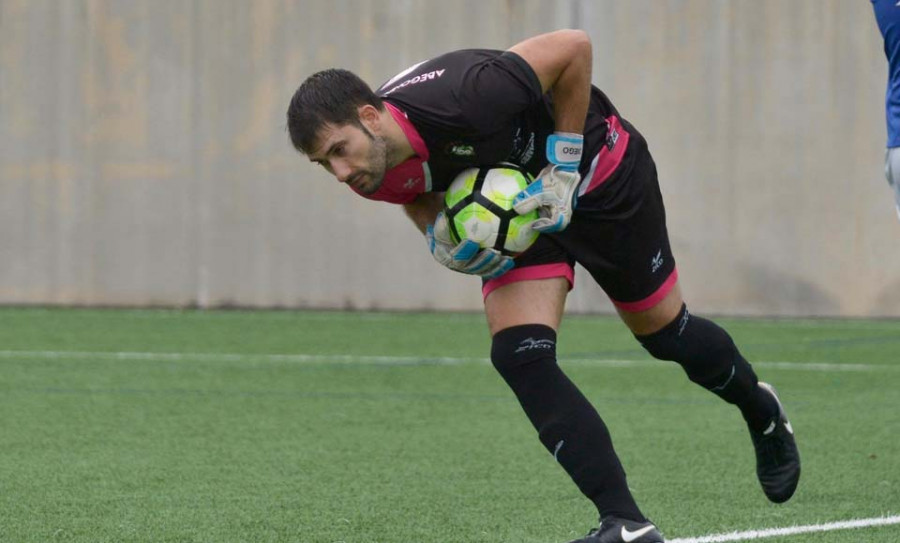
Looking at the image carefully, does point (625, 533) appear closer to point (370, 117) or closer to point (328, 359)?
point (370, 117)

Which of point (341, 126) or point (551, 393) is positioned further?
point (551, 393)

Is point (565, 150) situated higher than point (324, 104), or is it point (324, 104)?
point (324, 104)

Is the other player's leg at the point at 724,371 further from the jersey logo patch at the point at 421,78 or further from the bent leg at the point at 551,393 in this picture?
the jersey logo patch at the point at 421,78

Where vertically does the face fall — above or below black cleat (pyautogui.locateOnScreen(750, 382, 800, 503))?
above

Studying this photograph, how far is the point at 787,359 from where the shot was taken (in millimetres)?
10125

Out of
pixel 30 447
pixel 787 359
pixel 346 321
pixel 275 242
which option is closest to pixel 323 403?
pixel 30 447

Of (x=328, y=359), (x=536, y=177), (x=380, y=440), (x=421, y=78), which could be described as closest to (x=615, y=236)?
(x=536, y=177)

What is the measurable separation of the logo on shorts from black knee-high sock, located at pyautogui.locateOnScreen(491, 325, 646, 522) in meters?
0.54

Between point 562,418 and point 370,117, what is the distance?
951 mm

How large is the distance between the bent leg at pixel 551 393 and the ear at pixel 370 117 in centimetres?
68

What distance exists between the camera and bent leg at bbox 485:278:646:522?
13.0 ft

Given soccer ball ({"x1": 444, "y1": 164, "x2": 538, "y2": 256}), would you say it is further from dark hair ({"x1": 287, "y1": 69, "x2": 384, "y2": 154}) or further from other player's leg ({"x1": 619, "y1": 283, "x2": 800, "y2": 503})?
other player's leg ({"x1": 619, "y1": 283, "x2": 800, "y2": 503})

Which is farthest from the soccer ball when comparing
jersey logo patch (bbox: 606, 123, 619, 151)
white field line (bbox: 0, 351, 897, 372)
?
white field line (bbox: 0, 351, 897, 372)

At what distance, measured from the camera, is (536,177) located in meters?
4.25
